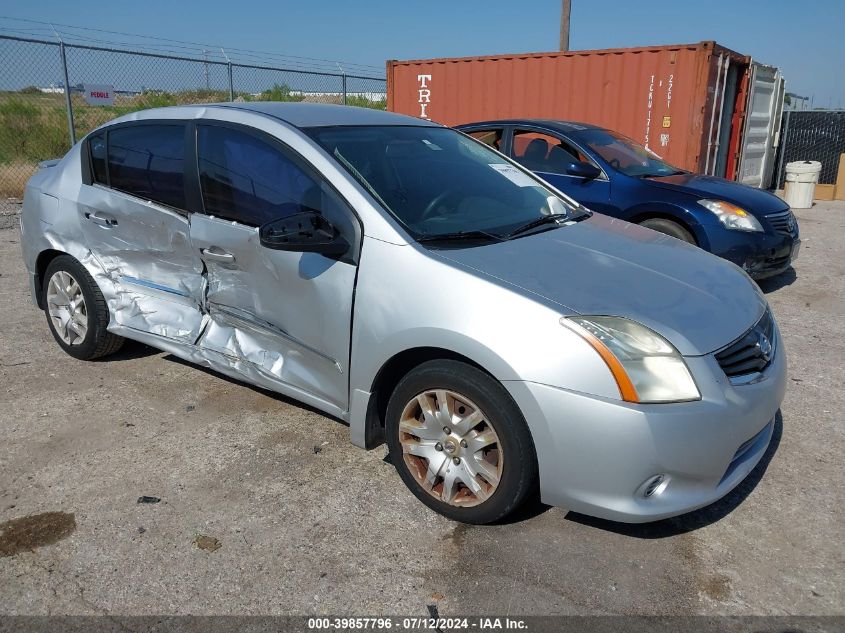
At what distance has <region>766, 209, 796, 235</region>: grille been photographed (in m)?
6.34

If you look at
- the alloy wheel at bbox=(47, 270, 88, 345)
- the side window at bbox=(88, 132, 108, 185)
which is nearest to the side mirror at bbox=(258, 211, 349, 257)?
the side window at bbox=(88, 132, 108, 185)

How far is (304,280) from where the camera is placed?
122 inches

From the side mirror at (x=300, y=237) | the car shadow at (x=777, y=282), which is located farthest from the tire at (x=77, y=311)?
the car shadow at (x=777, y=282)

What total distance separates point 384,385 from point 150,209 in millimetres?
1795

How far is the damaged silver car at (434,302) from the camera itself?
2.45 metres

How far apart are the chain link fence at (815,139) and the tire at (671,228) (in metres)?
11.0

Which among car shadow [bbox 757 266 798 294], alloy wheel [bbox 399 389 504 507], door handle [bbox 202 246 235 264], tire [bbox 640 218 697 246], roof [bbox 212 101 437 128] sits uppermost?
roof [bbox 212 101 437 128]

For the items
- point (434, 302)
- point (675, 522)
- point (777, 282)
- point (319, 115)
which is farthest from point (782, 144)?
point (434, 302)

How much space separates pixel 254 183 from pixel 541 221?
1430 millimetres

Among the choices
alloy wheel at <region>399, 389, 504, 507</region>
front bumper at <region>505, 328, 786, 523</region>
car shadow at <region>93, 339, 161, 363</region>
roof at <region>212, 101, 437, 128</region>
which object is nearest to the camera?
front bumper at <region>505, 328, 786, 523</region>

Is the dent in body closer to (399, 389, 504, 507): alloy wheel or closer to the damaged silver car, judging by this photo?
the damaged silver car

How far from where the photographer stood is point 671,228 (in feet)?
20.8

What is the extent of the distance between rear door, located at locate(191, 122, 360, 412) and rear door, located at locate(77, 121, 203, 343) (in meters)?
0.17

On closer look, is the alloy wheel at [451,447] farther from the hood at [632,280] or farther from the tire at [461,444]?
the hood at [632,280]
